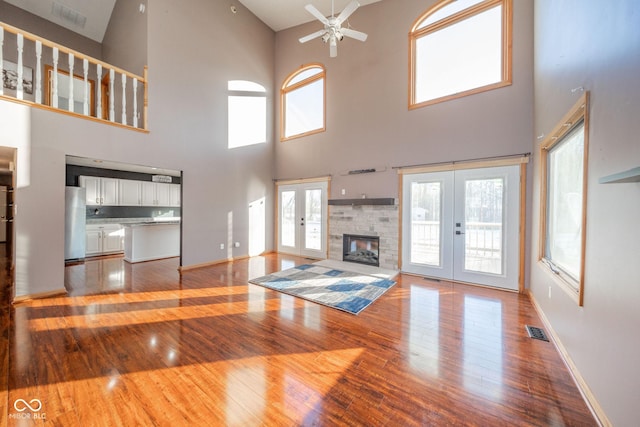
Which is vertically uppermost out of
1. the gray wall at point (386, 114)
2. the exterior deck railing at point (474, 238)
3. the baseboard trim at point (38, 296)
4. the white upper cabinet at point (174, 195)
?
the gray wall at point (386, 114)

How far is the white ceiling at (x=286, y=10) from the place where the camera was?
5.66m

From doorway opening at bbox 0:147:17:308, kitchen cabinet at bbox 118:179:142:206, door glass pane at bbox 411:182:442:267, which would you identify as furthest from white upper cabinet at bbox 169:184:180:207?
door glass pane at bbox 411:182:442:267

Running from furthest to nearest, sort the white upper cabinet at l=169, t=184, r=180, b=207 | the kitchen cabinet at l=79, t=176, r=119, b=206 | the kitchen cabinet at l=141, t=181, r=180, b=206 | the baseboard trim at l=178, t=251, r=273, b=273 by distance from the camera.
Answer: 1. the white upper cabinet at l=169, t=184, r=180, b=207
2. the kitchen cabinet at l=141, t=181, r=180, b=206
3. the kitchen cabinet at l=79, t=176, r=119, b=206
4. the baseboard trim at l=178, t=251, r=273, b=273

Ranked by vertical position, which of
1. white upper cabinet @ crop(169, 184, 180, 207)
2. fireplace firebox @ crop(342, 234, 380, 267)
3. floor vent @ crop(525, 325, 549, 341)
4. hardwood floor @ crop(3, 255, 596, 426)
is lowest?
hardwood floor @ crop(3, 255, 596, 426)

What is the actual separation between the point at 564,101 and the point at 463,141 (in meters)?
2.02

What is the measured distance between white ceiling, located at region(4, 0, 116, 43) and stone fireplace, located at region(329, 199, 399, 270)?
22.8 feet

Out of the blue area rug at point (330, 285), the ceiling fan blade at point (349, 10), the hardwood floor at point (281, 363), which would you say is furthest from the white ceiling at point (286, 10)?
the hardwood floor at point (281, 363)

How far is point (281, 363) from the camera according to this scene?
6.82ft

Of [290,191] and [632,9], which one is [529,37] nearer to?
[632,9]

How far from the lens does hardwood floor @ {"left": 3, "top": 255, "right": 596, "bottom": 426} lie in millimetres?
1572

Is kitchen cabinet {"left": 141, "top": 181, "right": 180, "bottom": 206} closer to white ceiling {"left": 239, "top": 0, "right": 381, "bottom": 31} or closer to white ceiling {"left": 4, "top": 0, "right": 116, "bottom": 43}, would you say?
white ceiling {"left": 4, "top": 0, "right": 116, "bottom": 43}

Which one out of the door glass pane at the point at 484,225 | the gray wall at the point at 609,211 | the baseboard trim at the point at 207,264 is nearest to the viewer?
the gray wall at the point at 609,211

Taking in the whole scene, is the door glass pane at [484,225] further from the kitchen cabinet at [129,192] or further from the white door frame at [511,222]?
the kitchen cabinet at [129,192]

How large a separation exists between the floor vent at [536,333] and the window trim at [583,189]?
580 millimetres
